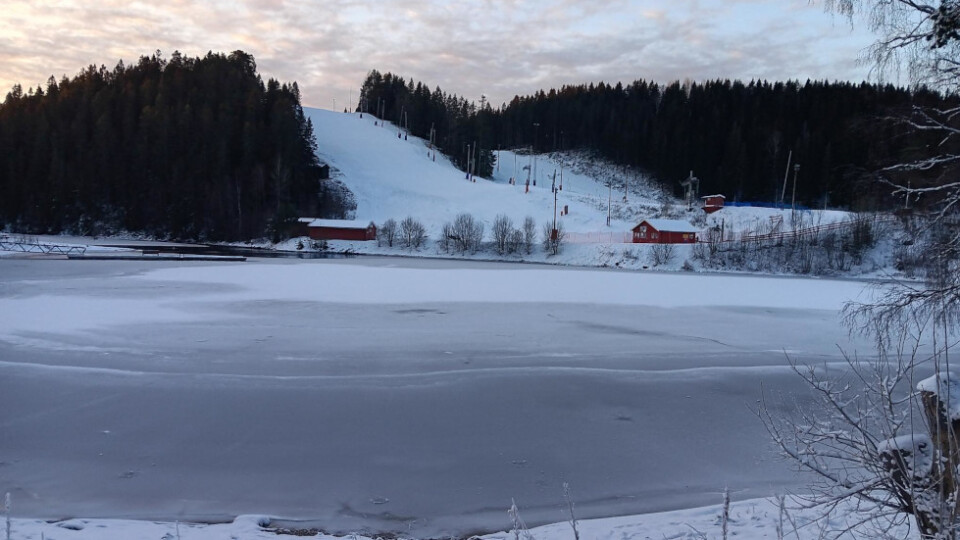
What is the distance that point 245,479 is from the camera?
6.27 m

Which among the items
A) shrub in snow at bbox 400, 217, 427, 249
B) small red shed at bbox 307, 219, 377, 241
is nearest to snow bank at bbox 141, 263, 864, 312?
shrub in snow at bbox 400, 217, 427, 249

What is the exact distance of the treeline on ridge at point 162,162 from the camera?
72938mm

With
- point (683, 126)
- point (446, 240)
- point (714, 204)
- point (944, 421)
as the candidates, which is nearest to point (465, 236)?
point (446, 240)

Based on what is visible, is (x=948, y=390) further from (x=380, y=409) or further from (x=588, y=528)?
(x=380, y=409)

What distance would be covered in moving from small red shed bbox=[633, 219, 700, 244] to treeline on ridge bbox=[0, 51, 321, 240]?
3801 cm

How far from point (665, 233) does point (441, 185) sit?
117 ft

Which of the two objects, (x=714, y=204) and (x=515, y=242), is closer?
(x=515, y=242)

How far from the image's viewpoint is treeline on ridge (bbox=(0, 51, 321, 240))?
2872 inches

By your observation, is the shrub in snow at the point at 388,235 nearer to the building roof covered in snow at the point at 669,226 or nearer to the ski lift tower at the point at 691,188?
the building roof covered in snow at the point at 669,226

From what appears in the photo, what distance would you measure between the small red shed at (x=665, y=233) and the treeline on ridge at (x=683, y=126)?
1724 cm

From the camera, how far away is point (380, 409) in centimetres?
870

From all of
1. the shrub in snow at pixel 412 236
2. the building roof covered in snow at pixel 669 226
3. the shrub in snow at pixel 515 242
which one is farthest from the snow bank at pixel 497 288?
the shrub in snow at pixel 412 236

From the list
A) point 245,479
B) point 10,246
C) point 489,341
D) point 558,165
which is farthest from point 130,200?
point 245,479

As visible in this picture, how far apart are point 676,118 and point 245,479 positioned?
10799 cm
